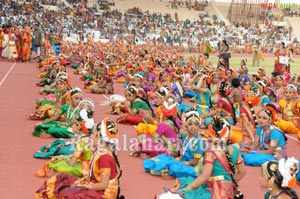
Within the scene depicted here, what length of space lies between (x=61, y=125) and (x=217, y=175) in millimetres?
4778

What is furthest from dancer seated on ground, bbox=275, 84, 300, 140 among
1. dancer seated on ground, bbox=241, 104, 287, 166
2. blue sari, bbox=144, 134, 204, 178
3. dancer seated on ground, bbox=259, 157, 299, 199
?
dancer seated on ground, bbox=259, 157, 299, 199

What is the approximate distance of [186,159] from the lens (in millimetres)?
7305

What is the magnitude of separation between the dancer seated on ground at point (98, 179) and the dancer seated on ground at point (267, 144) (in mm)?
3162

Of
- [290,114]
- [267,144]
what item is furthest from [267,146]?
[290,114]

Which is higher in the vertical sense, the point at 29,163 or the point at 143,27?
the point at 143,27

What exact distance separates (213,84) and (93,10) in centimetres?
3547

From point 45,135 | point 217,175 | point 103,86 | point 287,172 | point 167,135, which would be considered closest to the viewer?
point 287,172

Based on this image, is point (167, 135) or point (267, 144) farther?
point (267, 144)

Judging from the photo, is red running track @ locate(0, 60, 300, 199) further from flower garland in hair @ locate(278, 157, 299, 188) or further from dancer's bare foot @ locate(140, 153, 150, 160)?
flower garland in hair @ locate(278, 157, 299, 188)

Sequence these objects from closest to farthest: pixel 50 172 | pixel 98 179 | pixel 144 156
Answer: pixel 98 179, pixel 50 172, pixel 144 156

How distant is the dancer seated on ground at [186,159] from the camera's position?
6.75 meters

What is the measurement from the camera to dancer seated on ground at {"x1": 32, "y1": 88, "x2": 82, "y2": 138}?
8.91 metres

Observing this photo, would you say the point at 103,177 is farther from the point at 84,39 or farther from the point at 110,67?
the point at 84,39

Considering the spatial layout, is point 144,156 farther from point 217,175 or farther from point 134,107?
point 217,175
